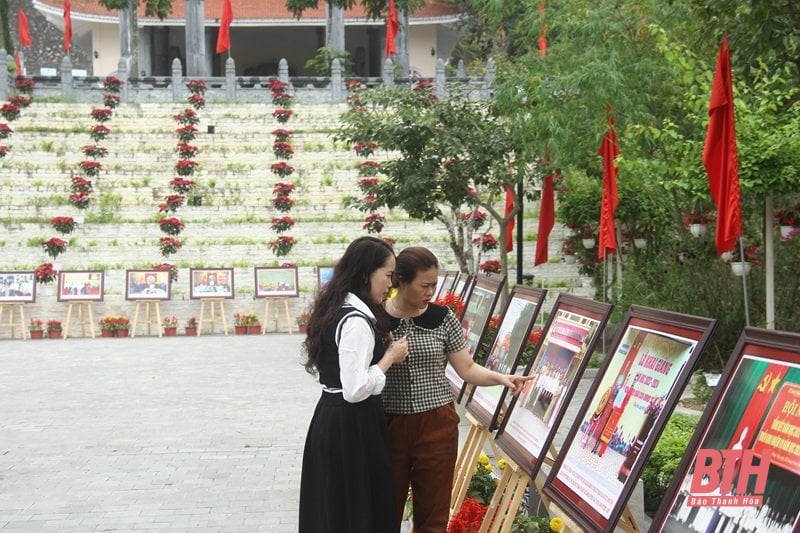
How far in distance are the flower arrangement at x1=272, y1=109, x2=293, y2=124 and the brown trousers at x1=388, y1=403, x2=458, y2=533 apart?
88.1 ft

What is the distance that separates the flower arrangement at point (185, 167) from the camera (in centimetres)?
2752

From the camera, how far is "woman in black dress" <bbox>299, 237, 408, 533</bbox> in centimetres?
450

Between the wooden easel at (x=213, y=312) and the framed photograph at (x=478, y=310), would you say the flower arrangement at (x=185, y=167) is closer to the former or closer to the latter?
the wooden easel at (x=213, y=312)

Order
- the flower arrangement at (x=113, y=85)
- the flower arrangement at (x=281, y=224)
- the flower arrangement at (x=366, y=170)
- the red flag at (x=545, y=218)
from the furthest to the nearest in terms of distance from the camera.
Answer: the flower arrangement at (x=113, y=85), the flower arrangement at (x=366, y=170), the flower arrangement at (x=281, y=224), the red flag at (x=545, y=218)

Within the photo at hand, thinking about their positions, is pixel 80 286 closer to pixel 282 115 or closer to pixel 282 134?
pixel 282 134

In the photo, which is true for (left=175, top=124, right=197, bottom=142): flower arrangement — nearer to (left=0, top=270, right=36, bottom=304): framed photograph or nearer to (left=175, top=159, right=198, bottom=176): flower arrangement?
(left=175, top=159, right=198, bottom=176): flower arrangement

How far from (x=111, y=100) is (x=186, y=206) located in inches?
286

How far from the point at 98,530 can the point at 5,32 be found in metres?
36.8

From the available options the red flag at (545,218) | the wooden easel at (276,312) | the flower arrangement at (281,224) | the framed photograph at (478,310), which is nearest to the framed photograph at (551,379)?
the framed photograph at (478,310)

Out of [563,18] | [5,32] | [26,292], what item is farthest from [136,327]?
[5,32]

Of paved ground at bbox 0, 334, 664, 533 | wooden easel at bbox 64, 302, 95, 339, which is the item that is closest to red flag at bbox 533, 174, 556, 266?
paved ground at bbox 0, 334, 664, 533

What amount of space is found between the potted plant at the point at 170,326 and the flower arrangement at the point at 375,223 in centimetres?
539

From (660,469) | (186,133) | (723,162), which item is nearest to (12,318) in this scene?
(186,133)

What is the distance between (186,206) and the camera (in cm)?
2598
